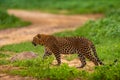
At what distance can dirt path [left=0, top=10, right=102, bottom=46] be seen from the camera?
21188 mm

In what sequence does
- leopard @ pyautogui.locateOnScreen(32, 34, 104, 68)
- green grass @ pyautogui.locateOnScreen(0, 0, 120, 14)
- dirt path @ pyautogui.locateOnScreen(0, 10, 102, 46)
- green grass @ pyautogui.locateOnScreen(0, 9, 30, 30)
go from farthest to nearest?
green grass @ pyautogui.locateOnScreen(0, 0, 120, 14) → green grass @ pyautogui.locateOnScreen(0, 9, 30, 30) → dirt path @ pyautogui.locateOnScreen(0, 10, 102, 46) → leopard @ pyautogui.locateOnScreen(32, 34, 104, 68)

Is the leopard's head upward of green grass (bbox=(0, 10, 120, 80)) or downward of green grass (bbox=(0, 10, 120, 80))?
upward

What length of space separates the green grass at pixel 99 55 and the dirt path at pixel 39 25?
1.76 metres

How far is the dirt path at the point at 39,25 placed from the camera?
21188 mm

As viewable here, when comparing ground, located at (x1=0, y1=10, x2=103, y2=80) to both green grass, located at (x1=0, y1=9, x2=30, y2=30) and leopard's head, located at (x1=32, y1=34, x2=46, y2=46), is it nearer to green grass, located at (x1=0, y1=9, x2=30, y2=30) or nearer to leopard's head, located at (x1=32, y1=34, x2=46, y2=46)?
green grass, located at (x1=0, y1=9, x2=30, y2=30)

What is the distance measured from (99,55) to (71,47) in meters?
1.75

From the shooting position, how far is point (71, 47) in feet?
45.2

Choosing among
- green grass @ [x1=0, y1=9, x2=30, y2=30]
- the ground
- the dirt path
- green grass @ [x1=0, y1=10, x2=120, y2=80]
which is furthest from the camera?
green grass @ [x1=0, y1=9, x2=30, y2=30]

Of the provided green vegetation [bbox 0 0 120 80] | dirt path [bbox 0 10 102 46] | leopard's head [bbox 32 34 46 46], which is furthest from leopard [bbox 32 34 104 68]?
dirt path [bbox 0 10 102 46]

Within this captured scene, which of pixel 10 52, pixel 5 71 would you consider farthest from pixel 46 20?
pixel 5 71

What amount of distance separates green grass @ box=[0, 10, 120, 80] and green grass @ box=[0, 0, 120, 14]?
6518mm

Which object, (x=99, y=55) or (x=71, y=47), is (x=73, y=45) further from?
(x=99, y=55)

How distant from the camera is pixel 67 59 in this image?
48.9ft

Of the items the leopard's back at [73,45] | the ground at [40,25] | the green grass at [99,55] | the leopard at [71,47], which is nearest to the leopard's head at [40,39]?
the leopard at [71,47]
